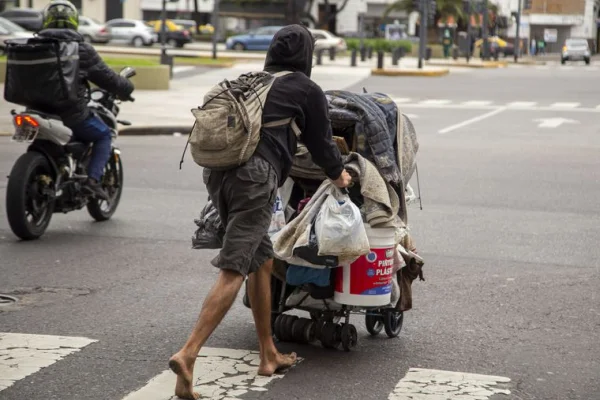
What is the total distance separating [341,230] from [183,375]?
1.13 meters

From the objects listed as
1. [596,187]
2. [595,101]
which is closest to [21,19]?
[595,101]

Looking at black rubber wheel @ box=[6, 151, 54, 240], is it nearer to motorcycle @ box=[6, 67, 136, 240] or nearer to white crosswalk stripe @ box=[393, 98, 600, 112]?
motorcycle @ box=[6, 67, 136, 240]

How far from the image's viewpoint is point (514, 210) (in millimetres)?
11781

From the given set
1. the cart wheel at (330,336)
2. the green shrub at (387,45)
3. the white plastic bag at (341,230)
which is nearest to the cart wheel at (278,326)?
the cart wheel at (330,336)

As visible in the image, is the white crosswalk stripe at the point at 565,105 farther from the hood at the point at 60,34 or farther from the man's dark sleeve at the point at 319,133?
the man's dark sleeve at the point at 319,133

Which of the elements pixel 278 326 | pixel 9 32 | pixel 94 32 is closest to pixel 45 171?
pixel 278 326

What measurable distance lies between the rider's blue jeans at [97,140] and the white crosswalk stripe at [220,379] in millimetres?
3991

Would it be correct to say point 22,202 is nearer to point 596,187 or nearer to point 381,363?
point 381,363

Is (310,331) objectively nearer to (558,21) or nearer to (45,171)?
(45,171)

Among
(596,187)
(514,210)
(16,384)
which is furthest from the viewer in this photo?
(596,187)

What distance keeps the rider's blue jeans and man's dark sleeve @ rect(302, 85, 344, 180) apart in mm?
4363

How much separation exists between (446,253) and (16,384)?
4.63 metres

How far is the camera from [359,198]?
6.25 metres

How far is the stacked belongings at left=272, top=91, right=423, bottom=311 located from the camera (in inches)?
237
